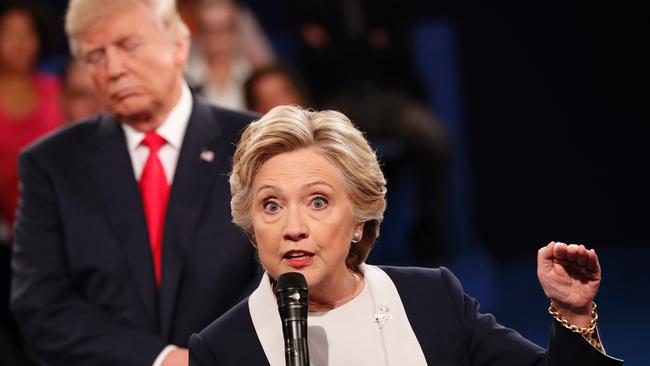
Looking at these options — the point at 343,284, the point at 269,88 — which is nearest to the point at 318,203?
the point at 343,284

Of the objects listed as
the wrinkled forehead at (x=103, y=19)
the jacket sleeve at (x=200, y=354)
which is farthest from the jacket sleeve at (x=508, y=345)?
the wrinkled forehead at (x=103, y=19)

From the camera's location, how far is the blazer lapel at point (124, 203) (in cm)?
296

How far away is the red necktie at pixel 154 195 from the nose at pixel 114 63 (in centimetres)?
17

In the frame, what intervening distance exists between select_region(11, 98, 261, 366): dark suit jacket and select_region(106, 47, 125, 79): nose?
0.52ft

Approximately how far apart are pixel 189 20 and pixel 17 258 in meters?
3.27

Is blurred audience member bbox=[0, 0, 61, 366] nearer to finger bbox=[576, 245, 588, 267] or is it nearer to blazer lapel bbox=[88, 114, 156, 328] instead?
blazer lapel bbox=[88, 114, 156, 328]

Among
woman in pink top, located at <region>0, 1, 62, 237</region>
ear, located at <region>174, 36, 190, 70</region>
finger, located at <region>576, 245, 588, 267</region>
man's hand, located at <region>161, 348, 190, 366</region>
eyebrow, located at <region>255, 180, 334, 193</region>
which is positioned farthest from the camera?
woman in pink top, located at <region>0, 1, 62, 237</region>

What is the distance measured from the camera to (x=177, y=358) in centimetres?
284

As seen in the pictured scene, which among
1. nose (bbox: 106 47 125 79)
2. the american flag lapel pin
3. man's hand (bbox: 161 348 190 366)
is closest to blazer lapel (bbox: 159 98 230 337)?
the american flag lapel pin

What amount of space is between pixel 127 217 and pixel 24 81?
302 centimetres

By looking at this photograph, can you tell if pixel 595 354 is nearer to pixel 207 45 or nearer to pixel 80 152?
pixel 80 152

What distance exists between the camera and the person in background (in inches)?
91.0

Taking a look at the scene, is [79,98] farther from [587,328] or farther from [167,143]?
[587,328]

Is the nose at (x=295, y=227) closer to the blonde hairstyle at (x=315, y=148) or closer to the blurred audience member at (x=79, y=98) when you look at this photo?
the blonde hairstyle at (x=315, y=148)
